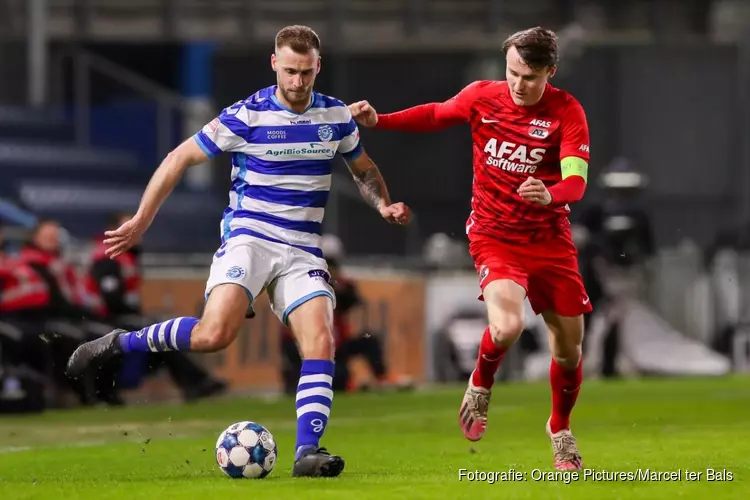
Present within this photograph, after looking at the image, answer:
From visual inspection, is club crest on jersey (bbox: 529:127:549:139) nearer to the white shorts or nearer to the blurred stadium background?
the white shorts

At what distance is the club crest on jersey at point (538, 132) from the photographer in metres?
8.13

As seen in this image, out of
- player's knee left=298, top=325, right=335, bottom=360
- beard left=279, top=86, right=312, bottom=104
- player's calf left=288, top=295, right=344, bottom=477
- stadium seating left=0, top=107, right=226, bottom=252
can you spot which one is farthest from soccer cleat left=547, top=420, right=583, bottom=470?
stadium seating left=0, top=107, right=226, bottom=252

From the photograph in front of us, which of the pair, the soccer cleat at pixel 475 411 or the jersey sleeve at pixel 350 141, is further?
the soccer cleat at pixel 475 411

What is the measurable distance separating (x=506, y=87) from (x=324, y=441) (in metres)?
3.51

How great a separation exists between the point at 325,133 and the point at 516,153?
0.97 meters

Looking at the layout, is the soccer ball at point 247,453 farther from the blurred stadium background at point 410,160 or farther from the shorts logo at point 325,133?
the blurred stadium background at point 410,160

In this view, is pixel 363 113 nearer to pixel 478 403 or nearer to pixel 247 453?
pixel 478 403

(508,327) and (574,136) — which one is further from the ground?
(574,136)

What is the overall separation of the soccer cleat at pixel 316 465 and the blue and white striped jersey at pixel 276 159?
110 centimetres

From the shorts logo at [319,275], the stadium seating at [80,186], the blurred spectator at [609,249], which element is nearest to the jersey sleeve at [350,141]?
the shorts logo at [319,275]

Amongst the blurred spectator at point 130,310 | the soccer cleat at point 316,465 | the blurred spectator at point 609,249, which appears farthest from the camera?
the blurred spectator at point 609,249

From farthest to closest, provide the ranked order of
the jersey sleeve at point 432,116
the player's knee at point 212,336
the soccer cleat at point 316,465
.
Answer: the jersey sleeve at point 432,116 → the player's knee at point 212,336 → the soccer cleat at point 316,465

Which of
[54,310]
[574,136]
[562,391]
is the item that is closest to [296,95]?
[574,136]

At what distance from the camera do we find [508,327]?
7.94m
